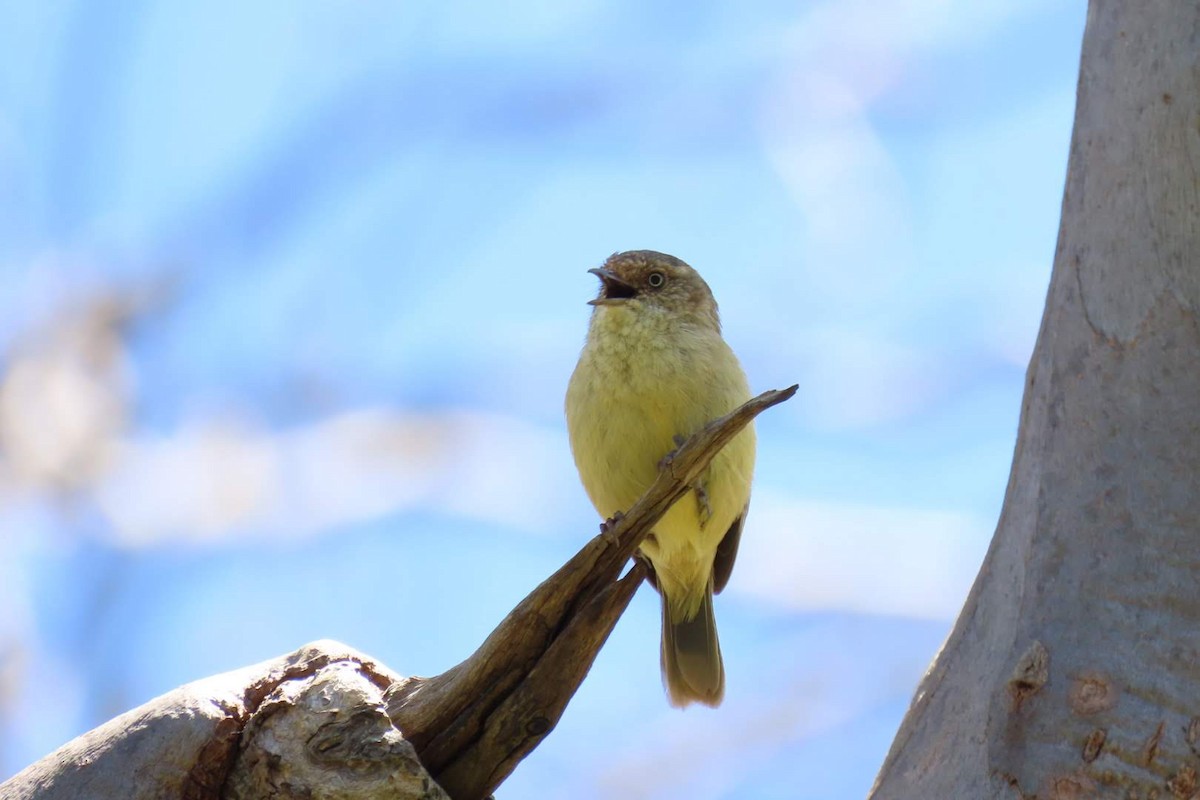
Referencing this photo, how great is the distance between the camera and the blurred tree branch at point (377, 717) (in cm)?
380

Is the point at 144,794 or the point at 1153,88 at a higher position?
the point at 1153,88

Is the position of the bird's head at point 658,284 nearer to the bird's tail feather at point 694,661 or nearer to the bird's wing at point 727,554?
the bird's wing at point 727,554

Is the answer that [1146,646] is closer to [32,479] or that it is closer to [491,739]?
[491,739]

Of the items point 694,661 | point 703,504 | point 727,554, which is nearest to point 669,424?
point 703,504

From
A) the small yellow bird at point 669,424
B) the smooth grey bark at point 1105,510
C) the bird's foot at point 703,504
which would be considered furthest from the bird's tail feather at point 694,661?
the smooth grey bark at point 1105,510

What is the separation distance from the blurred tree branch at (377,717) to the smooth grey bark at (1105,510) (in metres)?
0.80

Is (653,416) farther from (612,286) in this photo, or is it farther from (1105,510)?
(1105,510)

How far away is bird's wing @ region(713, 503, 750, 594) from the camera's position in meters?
6.41

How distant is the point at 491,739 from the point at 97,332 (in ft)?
28.2

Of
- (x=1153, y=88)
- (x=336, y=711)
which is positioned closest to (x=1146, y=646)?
(x=1153, y=88)

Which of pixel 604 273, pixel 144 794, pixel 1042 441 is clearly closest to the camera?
pixel 1042 441

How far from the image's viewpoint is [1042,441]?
10.8ft

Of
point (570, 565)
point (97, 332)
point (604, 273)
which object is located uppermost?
point (97, 332)

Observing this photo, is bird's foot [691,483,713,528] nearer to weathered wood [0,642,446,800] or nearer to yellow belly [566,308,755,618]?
yellow belly [566,308,755,618]
